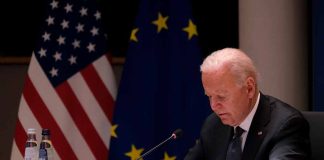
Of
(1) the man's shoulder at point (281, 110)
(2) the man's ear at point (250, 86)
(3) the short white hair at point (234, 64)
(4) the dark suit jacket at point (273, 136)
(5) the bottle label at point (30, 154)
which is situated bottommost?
(5) the bottle label at point (30, 154)

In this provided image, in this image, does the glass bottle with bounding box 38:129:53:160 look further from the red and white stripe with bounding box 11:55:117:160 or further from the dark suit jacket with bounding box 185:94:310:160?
the red and white stripe with bounding box 11:55:117:160

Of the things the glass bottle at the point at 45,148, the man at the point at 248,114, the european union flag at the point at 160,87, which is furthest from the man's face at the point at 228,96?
the european union flag at the point at 160,87

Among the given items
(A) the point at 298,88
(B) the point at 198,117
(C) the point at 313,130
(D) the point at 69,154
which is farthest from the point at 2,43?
(C) the point at 313,130

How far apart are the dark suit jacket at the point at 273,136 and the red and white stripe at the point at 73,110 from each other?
4.61ft

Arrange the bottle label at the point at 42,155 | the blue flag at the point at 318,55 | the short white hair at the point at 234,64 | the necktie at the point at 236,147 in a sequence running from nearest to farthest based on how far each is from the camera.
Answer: the short white hair at the point at 234,64 < the necktie at the point at 236,147 < the bottle label at the point at 42,155 < the blue flag at the point at 318,55

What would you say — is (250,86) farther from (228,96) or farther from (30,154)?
(30,154)

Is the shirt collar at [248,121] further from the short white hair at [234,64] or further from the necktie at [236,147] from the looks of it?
the short white hair at [234,64]

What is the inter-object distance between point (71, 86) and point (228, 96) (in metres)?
1.72

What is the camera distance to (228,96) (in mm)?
2344

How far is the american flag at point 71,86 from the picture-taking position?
3766 mm

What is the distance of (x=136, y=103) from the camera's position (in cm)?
375

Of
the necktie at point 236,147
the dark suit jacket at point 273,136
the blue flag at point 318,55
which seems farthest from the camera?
the blue flag at point 318,55

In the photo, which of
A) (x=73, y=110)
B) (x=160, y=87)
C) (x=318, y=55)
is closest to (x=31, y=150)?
(x=73, y=110)

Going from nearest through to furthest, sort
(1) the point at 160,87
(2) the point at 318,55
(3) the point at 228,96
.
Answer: (3) the point at 228,96 < (2) the point at 318,55 < (1) the point at 160,87
